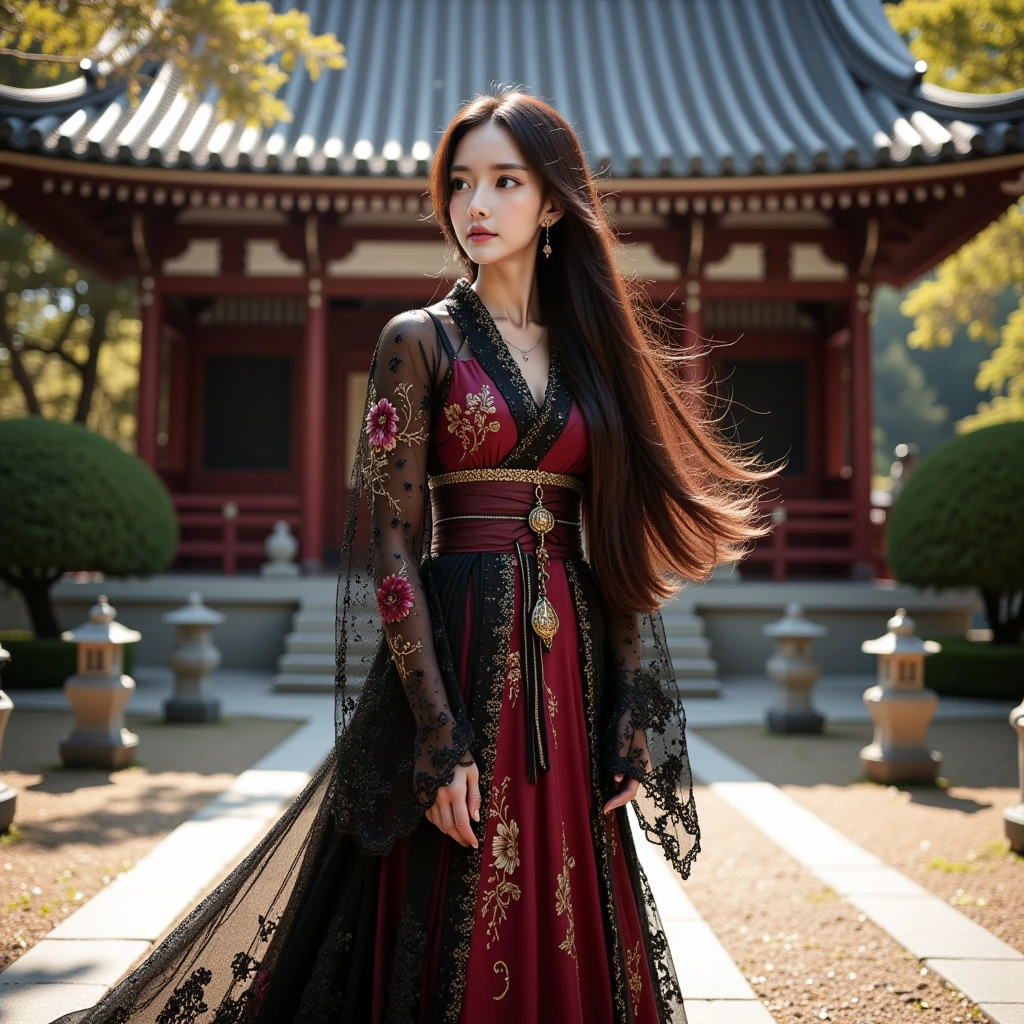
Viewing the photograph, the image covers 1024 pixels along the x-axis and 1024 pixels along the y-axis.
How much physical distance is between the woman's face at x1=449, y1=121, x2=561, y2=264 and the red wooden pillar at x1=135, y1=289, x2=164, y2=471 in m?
9.00

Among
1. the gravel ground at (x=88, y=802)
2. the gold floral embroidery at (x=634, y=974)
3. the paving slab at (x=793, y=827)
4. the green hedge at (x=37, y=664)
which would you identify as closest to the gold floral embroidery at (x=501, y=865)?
the gold floral embroidery at (x=634, y=974)

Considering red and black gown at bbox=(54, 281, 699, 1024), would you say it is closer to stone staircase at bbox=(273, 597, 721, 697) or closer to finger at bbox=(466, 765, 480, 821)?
finger at bbox=(466, 765, 480, 821)

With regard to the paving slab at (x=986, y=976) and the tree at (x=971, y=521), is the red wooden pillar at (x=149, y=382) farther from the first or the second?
the paving slab at (x=986, y=976)

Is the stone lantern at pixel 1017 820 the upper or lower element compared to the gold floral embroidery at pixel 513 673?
lower

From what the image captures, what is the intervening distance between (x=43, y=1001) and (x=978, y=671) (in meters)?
7.57

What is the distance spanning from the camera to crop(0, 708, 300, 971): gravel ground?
11.8 ft

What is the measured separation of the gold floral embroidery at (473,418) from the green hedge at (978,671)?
7478 mm

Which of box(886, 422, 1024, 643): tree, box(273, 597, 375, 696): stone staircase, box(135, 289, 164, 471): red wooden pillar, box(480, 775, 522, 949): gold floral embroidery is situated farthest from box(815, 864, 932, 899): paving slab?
box(135, 289, 164, 471): red wooden pillar

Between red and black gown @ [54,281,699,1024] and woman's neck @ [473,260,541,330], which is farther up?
woman's neck @ [473,260,541,330]

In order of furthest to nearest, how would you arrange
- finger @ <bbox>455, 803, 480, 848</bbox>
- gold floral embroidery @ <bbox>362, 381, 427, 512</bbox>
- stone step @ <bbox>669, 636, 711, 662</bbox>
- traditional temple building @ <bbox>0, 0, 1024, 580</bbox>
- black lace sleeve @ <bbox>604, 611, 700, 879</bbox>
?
traditional temple building @ <bbox>0, 0, 1024, 580</bbox>, stone step @ <bbox>669, 636, 711, 662</bbox>, black lace sleeve @ <bbox>604, 611, 700, 879</bbox>, gold floral embroidery @ <bbox>362, 381, 427, 512</bbox>, finger @ <bbox>455, 803, 480, 848</bbox>

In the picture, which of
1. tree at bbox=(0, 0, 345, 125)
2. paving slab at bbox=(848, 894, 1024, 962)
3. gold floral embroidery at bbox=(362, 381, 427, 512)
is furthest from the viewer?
tree at bbox=(0, 0, 345, 125)

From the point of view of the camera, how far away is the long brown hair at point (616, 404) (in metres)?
2.14

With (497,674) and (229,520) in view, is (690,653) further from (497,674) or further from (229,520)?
(497,674)

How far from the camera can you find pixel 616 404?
2.21 metres
